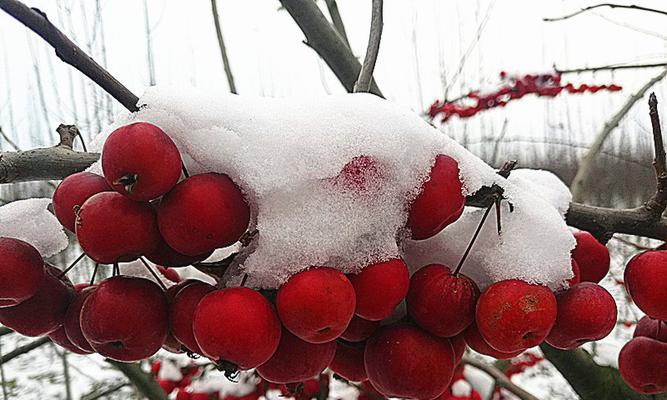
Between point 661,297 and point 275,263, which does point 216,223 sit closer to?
point 275,263

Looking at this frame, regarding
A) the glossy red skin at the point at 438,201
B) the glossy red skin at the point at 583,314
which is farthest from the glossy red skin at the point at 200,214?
the glossy red skin at the point at 583,314

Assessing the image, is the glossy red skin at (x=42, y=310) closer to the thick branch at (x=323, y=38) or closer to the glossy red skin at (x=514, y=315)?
the glossy red skin at (x=514, y=315)

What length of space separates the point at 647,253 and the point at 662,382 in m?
0.16

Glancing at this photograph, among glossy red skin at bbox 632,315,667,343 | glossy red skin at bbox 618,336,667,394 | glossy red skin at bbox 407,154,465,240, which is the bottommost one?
glossy red skin at bbox 618,336,667,394

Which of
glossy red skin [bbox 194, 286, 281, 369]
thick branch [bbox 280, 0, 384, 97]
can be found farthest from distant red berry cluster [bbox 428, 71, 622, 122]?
glossy red skin [bbox 194, 286, 281, 369]

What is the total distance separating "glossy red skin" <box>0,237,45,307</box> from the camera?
37cm

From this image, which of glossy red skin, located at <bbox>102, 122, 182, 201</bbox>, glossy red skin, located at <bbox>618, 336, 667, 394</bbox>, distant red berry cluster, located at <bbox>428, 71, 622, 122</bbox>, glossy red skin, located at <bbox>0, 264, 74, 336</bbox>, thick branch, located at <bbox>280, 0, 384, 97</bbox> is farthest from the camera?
distant red berry cluster, located at <bbox>428, 71, 622, 122</bbox>

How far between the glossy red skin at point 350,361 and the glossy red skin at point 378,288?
9 centimetres

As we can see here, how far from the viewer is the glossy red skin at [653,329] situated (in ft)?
1.72

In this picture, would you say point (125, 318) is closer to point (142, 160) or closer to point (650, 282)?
point (142, 160)

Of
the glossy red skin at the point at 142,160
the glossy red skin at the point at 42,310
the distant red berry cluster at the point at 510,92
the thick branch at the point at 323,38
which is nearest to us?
the glossy red skin at the point at 142,160

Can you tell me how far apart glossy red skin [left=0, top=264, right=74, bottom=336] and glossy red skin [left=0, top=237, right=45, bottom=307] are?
0.03ft

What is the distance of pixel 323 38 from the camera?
0.74 meters

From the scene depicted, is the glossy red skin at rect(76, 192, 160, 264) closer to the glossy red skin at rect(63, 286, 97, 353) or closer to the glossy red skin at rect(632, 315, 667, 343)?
the glossy red skin at rect(63, 286, 97, 353)
